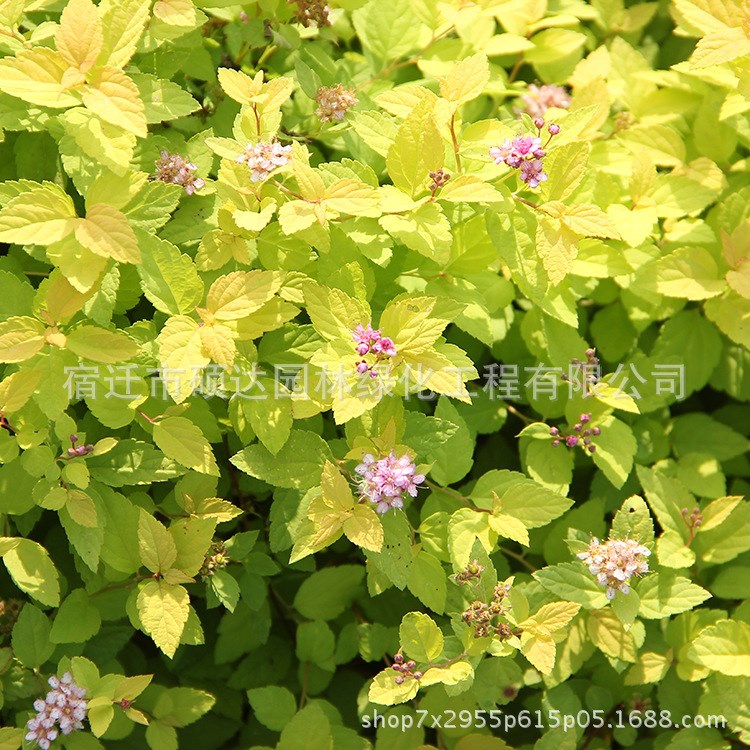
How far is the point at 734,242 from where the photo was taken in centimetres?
224

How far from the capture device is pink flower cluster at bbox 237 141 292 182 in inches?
68.2

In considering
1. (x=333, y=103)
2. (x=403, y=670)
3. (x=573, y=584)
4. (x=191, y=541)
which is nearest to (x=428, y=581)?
(x=403, y=670)

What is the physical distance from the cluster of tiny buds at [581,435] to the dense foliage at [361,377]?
0.01m

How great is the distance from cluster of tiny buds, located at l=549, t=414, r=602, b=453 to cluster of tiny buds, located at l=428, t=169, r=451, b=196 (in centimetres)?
74

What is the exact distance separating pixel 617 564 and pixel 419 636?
19.3 inches

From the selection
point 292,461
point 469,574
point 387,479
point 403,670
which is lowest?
point 403,670

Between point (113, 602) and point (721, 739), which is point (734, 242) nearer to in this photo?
point (721, 739)

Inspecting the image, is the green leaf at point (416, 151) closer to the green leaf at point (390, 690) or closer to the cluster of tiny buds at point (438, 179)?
the cluster of tiny buds at point (438, 179)

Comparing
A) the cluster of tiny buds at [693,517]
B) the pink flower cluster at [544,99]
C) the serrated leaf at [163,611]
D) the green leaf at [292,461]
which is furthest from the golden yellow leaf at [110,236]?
the cluster of tiny buds at [693,517]

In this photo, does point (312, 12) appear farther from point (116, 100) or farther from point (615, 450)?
point (615, 450)

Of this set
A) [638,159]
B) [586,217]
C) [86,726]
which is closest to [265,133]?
[586,217]

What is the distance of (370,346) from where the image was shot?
5.57ft

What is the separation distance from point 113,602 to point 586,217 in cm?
144

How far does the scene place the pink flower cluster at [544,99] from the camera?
2.50 meters
